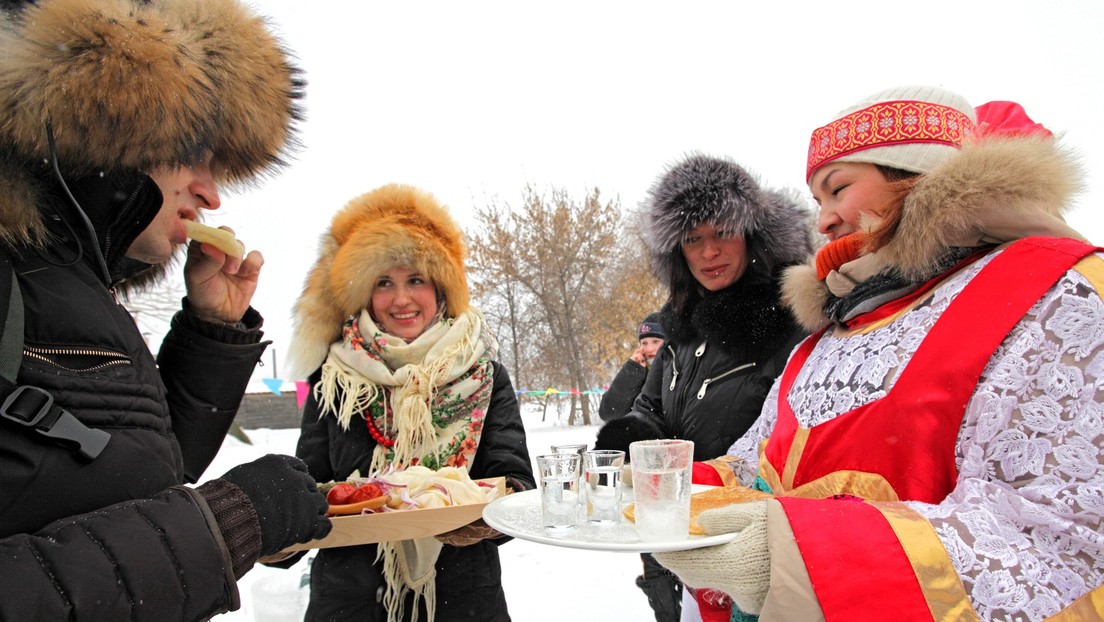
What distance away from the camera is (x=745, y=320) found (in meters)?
2.62

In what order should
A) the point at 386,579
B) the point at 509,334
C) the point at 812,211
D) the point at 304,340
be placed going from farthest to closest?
the point at 509,334, the point at 812,211, the point at 304,340, the point at 386,579

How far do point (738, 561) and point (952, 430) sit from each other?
1.54 ft

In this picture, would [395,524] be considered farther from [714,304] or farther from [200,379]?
[714,304]

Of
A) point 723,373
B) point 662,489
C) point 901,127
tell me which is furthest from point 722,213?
point 662,489

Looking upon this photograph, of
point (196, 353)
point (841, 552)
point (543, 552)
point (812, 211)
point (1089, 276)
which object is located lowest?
point (543, 552)

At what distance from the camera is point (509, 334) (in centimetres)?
1997

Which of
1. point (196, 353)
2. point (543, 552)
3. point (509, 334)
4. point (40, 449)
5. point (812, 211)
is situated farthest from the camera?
point (509, 334)

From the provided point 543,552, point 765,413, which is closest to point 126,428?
point 765,413

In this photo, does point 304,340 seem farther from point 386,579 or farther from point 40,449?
point 40,449

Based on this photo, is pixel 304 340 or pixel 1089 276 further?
pixel 304 340

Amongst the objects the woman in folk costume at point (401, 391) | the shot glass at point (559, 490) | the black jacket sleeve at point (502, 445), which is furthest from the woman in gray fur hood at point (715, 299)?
the shot glass at point (559, 490)

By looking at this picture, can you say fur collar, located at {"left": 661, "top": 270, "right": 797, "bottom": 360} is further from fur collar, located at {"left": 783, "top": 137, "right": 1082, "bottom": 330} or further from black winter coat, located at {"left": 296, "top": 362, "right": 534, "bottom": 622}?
fur collar, located at {"left": 783, "top": 137, "right": 1082, "bottom": 330}

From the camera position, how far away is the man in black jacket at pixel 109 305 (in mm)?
946

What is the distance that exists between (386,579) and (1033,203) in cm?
227
